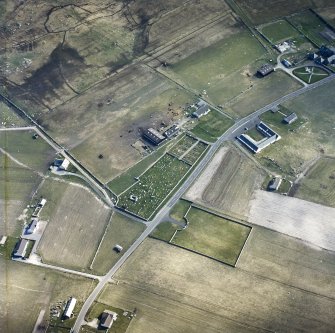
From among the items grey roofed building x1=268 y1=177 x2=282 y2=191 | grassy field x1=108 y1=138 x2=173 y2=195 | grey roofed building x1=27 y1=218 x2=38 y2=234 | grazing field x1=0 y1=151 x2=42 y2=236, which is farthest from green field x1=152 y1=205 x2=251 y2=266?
grazing field x1=0 y1=151 x2=42 y2=236

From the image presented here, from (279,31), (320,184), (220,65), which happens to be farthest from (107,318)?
(279,31)

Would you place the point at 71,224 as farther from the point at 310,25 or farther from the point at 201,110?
the point at 310,25

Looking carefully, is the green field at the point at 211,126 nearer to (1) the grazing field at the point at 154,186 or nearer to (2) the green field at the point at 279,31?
(1) the grazing field at the point at 154,186

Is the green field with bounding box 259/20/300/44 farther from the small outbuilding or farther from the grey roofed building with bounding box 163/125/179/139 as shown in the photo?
the small outbuilding

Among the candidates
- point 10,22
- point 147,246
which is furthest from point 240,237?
point 10,22

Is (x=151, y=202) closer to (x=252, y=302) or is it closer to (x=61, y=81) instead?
(x=252, y=302)

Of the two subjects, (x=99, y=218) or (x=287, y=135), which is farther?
(x=287, y=135)
